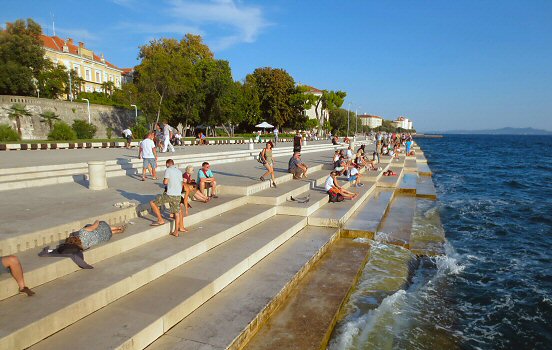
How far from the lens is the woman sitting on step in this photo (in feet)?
15.1

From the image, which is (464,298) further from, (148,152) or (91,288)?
(148,152)

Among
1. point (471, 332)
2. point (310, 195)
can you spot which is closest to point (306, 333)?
point (471, 332)

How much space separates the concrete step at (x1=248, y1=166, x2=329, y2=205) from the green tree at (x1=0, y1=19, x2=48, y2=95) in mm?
40778

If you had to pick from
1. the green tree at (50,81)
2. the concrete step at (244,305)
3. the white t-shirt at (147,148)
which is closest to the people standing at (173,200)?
the concrete step at (244,305)

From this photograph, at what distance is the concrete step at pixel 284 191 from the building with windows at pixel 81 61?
56.5 metres

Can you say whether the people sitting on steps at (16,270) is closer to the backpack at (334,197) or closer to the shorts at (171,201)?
the shorts at (171,201)

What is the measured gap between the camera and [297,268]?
592 cm

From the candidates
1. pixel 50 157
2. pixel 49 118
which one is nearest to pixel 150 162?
pixel 50 157

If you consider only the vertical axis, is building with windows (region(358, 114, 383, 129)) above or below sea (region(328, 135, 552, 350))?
above

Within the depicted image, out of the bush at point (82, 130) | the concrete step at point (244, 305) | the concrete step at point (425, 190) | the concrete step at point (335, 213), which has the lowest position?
the concrete step at point (425, 190)

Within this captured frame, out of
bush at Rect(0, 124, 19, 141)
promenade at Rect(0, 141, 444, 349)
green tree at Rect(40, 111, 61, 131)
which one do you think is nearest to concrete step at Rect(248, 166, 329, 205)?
promenade at Rect(0, 141, 444, 349)

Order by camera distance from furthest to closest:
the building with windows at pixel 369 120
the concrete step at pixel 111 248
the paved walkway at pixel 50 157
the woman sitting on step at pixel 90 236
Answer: the building with windows at pixel 369 120 → the paved walkway at pixel 50 157 → the woman sitting on step at pixel 90 236 → the concrete step at pixel 111 248

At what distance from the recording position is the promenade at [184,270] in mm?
3686

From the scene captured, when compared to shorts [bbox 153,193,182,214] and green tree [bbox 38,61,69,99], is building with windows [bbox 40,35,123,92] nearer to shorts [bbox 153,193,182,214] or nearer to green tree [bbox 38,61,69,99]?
green tree [bbox 38,61,69,99]
